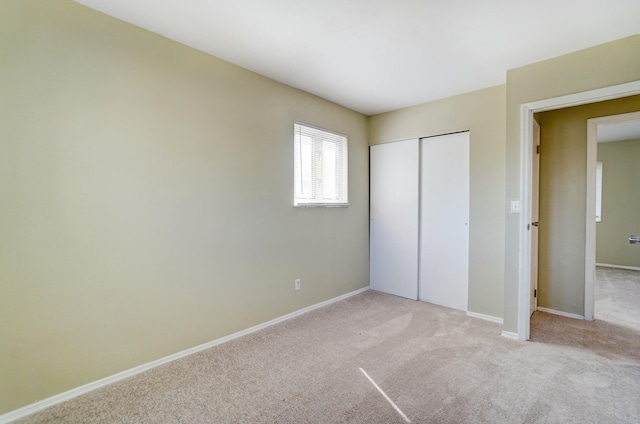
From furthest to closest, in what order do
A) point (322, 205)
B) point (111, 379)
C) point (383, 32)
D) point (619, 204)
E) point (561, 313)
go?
point (619, 204)
point (322, 205)
point (561, 313)
point (383, 32)
point (111, 379)

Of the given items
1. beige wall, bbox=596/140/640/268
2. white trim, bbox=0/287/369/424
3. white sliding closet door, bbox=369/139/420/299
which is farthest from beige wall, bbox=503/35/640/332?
beige wall, bbox=596/140/640/268

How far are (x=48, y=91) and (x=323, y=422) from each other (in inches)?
100.0

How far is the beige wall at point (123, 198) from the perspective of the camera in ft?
5.55

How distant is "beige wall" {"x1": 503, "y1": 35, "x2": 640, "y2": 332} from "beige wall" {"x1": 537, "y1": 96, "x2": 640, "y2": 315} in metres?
1.01

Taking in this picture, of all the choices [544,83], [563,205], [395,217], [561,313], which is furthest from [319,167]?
[561,313]

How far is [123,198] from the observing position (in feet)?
6.70

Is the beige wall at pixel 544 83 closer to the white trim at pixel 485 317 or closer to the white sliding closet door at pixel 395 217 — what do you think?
the white trim at pixel 485 317

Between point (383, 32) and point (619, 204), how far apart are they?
20.2 feet

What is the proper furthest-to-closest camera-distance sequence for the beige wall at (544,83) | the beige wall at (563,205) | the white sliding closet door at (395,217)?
the white sliding closet door at (395,217) < the beige wall at (563,205) < the beige wall at (544,83)

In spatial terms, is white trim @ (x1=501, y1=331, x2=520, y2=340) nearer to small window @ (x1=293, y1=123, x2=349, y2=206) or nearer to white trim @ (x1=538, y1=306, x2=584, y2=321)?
white trim @ (x1=538, y1=306, x2=584, y2=321)

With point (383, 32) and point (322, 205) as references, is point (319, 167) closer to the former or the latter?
point (322, 205)

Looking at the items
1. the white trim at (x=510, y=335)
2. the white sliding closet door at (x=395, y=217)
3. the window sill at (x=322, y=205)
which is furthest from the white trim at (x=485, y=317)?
the window sill at (x=322, y=205)

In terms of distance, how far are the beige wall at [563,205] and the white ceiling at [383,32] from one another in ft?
3.47

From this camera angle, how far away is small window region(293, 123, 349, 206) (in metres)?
3.24
